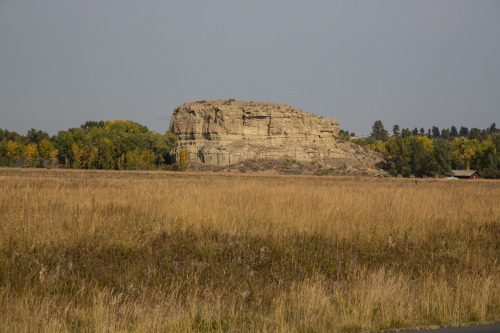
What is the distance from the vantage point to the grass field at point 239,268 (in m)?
5.36

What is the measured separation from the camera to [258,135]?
350 feet

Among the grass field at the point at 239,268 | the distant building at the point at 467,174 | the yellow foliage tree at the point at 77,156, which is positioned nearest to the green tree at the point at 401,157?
the distant building at the point at 467,174

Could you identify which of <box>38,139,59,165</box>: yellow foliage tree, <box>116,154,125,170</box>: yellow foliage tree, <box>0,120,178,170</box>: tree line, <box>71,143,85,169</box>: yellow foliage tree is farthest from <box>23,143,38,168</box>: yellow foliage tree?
<box>116,154,125,170</box>: yellow foliage tree

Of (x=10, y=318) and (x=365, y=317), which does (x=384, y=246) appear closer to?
(x=365, y=317)

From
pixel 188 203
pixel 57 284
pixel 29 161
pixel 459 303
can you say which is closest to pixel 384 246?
pixel 459 303

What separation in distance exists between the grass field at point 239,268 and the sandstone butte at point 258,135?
8475cm

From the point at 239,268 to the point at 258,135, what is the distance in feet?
327

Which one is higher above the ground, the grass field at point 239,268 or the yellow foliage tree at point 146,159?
the yellow foliage tree at point 146,159

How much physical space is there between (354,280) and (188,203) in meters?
6.56

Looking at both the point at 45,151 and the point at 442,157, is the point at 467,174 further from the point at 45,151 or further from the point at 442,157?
the point at 45,151

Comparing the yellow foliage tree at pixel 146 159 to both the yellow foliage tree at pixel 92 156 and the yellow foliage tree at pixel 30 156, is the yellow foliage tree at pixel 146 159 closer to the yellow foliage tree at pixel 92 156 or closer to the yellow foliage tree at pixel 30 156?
the yellow foliage tree at pixel 92 156

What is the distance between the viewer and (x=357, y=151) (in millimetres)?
111375

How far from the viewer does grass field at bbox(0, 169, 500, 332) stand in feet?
17.6

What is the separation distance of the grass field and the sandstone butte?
84.8 meters
